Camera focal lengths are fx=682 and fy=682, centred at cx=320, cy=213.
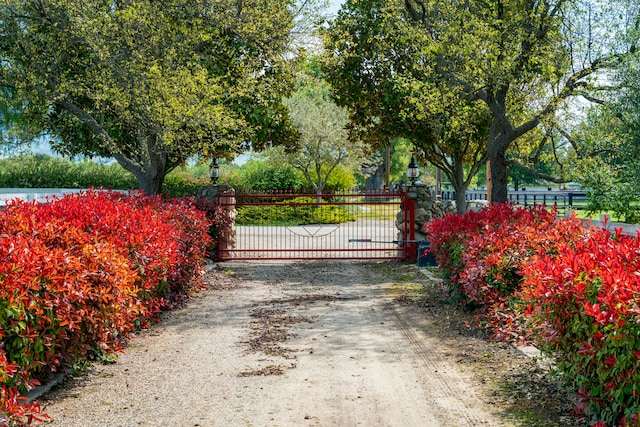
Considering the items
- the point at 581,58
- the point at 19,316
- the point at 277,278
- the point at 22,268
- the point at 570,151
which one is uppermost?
the point at 581,58

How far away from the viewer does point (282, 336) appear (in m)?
8.48

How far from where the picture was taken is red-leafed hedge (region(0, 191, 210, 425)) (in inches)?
202

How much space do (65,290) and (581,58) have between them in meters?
10.5

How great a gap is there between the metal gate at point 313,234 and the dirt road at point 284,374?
6083 millimetres

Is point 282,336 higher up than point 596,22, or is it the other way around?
point 596,22

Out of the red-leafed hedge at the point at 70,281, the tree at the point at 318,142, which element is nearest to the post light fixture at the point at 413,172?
the red-leafed hedge at the point at 70,281

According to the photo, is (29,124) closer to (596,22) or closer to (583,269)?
(596,22)

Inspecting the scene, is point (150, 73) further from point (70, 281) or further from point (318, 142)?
point (318, 142)

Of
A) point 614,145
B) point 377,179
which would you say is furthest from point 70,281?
point 377,179

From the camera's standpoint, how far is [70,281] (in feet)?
19.4

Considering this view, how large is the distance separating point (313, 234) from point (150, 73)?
11.3 metres

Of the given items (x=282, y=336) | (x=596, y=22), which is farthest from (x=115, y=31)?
(x=596, y=22)

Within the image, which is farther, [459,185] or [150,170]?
[459,185]

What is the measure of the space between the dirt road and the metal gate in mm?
6083
